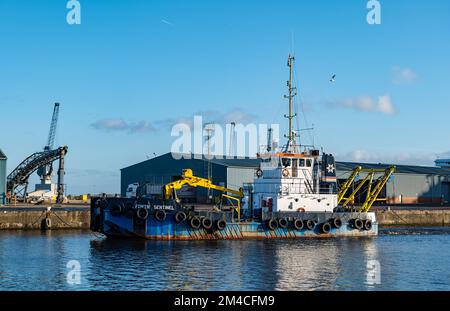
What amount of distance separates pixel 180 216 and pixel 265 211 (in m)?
5.29

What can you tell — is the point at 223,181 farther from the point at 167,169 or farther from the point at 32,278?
the point at 32,278

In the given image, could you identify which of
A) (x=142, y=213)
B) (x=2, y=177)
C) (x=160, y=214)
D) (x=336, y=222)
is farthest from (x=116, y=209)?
(x=2, y=177)

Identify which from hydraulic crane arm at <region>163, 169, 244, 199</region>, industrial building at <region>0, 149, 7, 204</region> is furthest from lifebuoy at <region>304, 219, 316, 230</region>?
industrial building at <region>0, 149, 7, 204</region>

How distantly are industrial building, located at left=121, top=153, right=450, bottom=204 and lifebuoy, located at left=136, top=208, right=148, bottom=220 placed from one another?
101 ft

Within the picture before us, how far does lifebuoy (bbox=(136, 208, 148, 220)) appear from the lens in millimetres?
33500

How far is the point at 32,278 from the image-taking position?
2262 cm

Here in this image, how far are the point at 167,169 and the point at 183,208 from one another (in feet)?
122

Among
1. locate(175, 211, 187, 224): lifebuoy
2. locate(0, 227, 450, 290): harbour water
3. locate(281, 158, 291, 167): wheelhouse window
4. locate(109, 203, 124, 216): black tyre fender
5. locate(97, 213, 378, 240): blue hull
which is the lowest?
locate(0, 227, 450, 290): harbour water

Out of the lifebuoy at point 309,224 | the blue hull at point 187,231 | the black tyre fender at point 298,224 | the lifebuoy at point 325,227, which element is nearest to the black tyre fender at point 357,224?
the lifebuoy at point 325,227

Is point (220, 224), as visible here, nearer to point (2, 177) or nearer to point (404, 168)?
point (2, 177)

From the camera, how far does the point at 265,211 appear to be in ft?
119

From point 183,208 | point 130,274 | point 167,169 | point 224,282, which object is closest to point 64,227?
point 183,208

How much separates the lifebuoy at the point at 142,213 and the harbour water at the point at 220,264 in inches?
53.3

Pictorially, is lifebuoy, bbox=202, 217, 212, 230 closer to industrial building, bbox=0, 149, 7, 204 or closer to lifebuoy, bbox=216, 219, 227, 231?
lifebuoy, bbox=216, 219, 227, 231
